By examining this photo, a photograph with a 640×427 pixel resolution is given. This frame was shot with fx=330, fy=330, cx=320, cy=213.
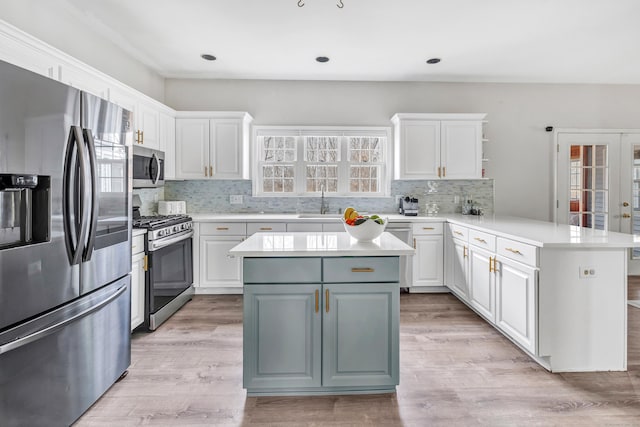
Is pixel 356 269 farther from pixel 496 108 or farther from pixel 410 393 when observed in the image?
pixel 496 108

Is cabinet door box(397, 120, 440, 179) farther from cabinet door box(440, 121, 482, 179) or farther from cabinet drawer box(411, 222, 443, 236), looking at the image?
cabinet drawer box(411, 222, 443, 236)

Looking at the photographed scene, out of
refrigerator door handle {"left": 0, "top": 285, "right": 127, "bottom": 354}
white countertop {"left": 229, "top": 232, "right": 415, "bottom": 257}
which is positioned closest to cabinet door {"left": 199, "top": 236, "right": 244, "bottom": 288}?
white countertop {"left": 229, "top": 232, "right": 415, "bottom": 257}

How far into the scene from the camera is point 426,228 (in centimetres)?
384

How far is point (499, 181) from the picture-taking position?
4434 millimetres

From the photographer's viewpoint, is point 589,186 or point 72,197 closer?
point 72,197

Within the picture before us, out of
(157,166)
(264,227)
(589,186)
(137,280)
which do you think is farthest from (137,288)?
(589,186)

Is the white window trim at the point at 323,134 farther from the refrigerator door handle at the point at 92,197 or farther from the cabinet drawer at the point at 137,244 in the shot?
the refrigerator door handle at the point at 92,197

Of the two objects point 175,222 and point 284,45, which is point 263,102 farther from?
point 175,222

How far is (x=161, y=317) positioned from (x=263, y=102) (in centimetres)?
284

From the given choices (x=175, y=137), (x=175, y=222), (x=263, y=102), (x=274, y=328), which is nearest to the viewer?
(x=274, y=328)

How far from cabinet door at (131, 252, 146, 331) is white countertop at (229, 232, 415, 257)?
1128mm

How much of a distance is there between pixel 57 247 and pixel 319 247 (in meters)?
1.28

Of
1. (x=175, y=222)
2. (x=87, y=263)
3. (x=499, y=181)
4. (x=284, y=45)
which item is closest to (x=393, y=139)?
(x=499, y=181)

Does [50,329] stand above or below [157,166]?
below
